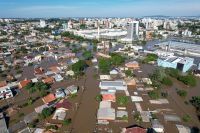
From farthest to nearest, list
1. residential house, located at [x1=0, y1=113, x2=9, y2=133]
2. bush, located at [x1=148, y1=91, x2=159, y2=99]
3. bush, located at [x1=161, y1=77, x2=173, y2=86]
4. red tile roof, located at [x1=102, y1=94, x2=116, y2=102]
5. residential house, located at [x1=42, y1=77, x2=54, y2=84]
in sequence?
residential house, located at [x1=42, y1=77, x2=54, y2=84] → bush, located at [x1=161, y1=77, x2=173, y2=86] → bush, located at [x1=148, y1=91, x2=159, y2=99] → red tile roof, located at [x1=102, y1=94, x2=116, y2=102] → residential house, located at [x1=0, y1=113, x2=9, y2=133]

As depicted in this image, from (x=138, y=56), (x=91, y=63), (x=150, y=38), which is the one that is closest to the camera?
(x=91, y=63)

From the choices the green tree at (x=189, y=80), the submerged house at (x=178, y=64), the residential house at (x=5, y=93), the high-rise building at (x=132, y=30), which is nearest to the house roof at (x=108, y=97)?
the residential house at (x=5, y=93)

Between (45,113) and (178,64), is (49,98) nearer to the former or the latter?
(45,113)

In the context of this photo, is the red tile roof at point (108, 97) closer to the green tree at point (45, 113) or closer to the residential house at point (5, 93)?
the green tree at point (45, 113)

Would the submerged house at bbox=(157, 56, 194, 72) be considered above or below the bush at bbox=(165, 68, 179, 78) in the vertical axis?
above

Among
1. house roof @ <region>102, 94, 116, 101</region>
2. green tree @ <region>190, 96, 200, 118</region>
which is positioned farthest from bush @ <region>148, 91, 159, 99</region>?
house roof @ <region>102, 94, 116, 101</region>

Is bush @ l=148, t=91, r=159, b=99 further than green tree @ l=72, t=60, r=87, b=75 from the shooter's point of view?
No

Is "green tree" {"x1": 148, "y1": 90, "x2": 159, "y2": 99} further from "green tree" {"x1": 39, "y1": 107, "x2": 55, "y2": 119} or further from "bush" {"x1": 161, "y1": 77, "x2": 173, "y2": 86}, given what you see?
"green tree" {"x1": 39, "y1": 107, "x2": 55, "y2": 119}

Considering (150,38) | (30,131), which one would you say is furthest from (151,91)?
(150,38)

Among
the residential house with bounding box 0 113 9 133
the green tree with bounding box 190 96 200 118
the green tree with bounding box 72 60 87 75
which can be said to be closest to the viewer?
the residential house with bounding box 0 113 9 133

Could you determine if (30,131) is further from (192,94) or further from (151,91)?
(192,94)

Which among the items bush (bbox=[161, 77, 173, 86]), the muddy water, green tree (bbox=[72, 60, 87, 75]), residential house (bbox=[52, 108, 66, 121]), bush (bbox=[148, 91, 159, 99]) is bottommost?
→ the muddy water
